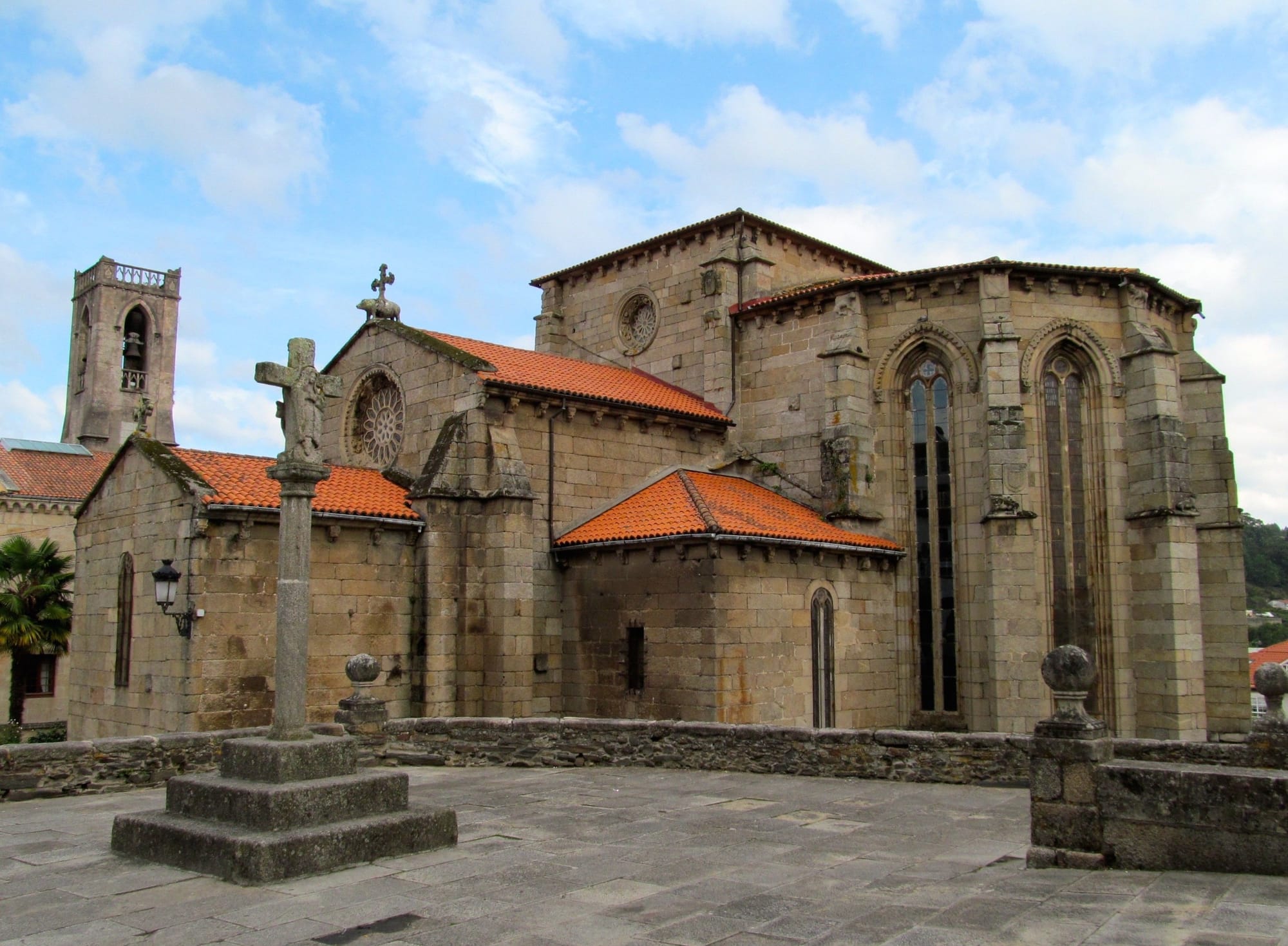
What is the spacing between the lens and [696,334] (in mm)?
23734

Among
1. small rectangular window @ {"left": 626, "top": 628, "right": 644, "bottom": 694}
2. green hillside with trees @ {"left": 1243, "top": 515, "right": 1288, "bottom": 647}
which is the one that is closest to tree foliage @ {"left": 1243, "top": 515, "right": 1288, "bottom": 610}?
green hillside with trees @ {"left": 1243, "top": 515, "right": 1288, "bottom": 647}

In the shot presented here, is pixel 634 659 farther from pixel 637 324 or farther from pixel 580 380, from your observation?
pixel 637 324

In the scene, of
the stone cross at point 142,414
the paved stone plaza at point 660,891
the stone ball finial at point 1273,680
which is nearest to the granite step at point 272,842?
the paved stone plaza at point 660,891

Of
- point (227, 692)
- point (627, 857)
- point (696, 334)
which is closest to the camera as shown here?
point (627, 857)

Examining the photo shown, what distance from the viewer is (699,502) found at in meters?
17.9

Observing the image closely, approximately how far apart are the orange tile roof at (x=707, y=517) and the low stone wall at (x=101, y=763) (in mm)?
7351

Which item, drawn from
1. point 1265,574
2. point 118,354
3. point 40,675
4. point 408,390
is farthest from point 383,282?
point 1265,574

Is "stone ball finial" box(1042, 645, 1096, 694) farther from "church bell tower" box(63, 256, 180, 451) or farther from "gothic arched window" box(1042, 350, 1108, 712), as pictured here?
"church bell tower" box(63, 256, 180, 451)

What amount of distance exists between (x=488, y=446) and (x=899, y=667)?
8837mm

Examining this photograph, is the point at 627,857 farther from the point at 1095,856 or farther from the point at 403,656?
the point at 403,656

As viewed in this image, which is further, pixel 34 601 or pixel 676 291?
pixel 34 601

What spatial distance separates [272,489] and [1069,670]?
12619 millimetres

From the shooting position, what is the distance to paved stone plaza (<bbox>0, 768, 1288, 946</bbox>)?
6.18m

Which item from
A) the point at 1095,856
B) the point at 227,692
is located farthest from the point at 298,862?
the point at 227,692
